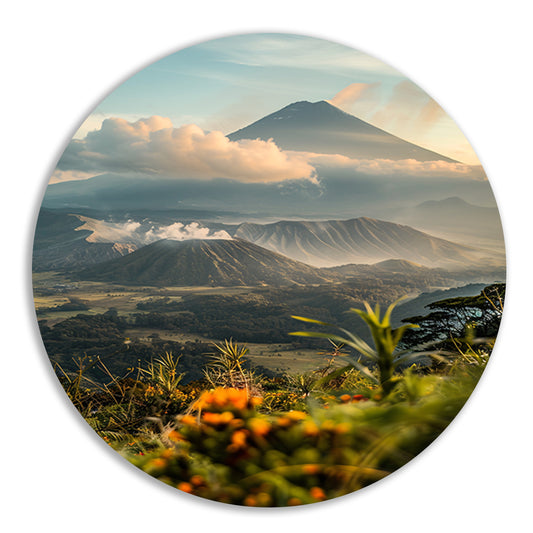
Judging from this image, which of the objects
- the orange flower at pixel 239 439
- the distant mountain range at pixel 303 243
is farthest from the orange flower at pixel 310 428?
the distant mountain range at pixel 303 243

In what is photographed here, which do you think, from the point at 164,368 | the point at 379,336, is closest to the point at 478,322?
the point at 379,336

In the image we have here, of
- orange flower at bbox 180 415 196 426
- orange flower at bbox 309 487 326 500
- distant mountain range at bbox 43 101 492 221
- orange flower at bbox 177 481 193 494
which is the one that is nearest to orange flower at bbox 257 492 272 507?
orange flower at bbox 309 487 326 500

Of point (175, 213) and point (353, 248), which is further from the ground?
point (175, 213)

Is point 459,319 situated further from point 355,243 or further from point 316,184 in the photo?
point 316,184

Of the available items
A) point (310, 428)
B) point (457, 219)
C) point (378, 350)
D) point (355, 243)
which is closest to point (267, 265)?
point (355, 243)

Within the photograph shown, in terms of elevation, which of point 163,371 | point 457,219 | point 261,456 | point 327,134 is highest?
point 327,134

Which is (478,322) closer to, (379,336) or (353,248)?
(379,336)

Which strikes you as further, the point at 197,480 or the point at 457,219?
the point at 457,219
